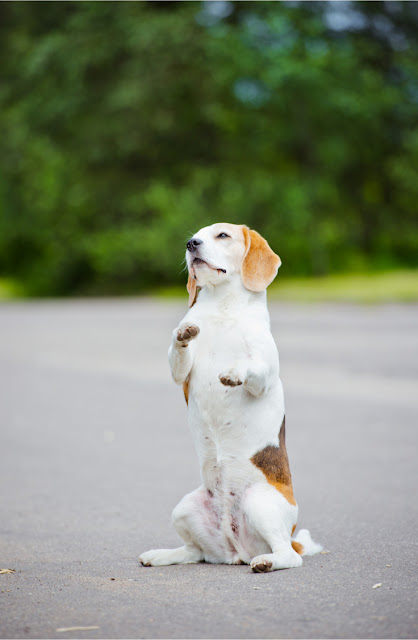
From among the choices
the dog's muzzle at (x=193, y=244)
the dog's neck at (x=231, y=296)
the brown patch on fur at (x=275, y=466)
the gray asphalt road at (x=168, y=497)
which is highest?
the dog's muzzle at (x=193, y=244)

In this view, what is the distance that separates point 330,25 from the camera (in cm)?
3556

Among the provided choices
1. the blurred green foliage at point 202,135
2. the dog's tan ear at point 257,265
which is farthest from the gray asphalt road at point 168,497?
Answer: the blurred green foliage at point 202,135

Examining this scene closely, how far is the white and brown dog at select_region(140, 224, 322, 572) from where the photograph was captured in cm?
427

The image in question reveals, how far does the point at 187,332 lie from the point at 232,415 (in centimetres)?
47

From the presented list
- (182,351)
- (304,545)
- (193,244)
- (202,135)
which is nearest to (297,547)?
(304,545)

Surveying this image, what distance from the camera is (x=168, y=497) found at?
20.7ft

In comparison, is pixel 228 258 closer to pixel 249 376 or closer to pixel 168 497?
pixel 249 376

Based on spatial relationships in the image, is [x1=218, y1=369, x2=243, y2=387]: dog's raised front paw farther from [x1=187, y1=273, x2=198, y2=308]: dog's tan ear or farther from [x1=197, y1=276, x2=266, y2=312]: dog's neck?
[x1=187, y1=273, x2=198, y2=308]: dog's tan ear

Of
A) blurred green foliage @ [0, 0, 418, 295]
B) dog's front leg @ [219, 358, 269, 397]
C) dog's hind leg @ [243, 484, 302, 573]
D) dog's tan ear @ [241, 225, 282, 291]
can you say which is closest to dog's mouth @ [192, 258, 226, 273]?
dog's tan ear @ [241, 225, 282, 291]

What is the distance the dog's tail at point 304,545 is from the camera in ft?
14.8

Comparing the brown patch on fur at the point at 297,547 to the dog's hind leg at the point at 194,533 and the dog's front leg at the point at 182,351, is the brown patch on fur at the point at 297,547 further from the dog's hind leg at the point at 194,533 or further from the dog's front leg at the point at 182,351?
the dog's front leg at the point at 182,351

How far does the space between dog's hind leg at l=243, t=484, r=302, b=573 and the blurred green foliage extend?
30174mm

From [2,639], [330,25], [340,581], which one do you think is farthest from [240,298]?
[330,25]

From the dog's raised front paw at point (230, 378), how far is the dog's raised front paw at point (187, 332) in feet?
0.73
